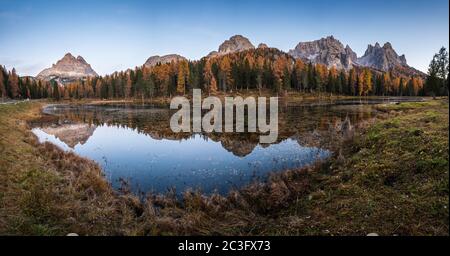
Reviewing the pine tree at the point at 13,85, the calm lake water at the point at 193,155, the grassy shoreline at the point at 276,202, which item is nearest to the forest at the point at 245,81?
the pine tree at the point at 13,85

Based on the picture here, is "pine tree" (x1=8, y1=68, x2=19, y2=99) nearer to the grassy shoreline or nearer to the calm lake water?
the calm lake water

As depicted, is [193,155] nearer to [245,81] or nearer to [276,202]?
[276,202]

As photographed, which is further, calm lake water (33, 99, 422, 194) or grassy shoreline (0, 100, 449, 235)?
calm lake water (33, 99, 422, 194)

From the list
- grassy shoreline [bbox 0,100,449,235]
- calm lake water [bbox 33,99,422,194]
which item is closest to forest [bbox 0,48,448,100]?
calm lake water [bbox 33,99,422,194]

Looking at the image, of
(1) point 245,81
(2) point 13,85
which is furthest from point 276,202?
(2) point 13,85

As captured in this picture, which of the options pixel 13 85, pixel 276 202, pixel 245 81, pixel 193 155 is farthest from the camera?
pixel 13 85

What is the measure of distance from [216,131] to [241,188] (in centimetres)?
1729

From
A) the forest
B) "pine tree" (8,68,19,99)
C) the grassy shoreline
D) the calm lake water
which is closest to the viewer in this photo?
the grassy shoreline

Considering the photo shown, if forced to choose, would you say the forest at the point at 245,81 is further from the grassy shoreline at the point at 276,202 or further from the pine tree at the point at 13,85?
the grassy shoreline at the point at 276,202

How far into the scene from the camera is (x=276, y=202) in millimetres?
10969

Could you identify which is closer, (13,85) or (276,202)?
(276,202)

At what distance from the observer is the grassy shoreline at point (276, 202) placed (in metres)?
7.92

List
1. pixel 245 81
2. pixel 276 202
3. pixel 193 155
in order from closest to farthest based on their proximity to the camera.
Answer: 1. pixel 276 202
2. pixel 193 155
3. pixel 245 81

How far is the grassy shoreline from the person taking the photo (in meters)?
7.92
